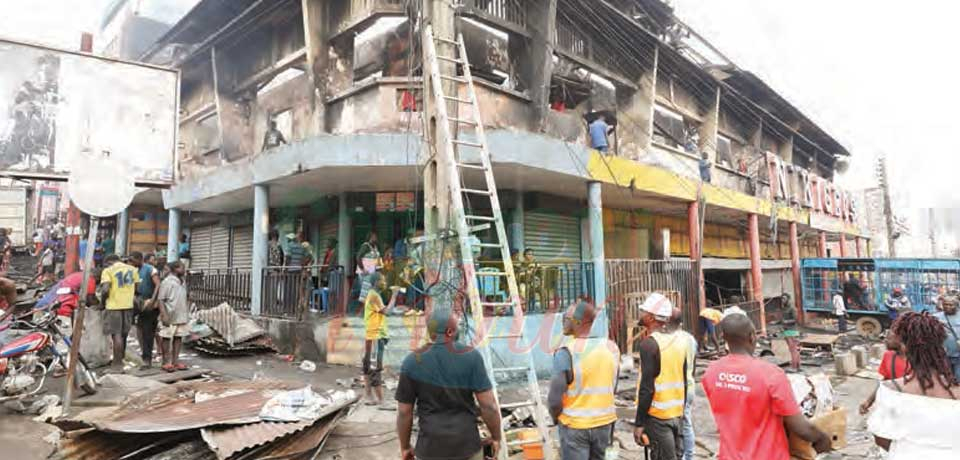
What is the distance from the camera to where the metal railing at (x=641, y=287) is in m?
10.3

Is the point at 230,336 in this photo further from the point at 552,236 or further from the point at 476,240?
→ the point at 552,236

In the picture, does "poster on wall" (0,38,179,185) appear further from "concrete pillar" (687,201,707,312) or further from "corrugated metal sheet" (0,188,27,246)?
"corrugated metal sheet" (0,188,27,246)

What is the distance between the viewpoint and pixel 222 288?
11703mm

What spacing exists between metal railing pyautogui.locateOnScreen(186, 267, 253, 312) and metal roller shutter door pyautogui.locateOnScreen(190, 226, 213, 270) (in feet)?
12.4

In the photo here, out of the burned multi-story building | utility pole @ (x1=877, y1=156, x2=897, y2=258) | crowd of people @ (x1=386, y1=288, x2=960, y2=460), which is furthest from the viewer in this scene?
utility pole @ (x1=877, y1=156, x2=897, y2=258)

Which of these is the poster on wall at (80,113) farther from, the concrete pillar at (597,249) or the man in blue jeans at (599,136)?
the man in blue jeans at (599,136)

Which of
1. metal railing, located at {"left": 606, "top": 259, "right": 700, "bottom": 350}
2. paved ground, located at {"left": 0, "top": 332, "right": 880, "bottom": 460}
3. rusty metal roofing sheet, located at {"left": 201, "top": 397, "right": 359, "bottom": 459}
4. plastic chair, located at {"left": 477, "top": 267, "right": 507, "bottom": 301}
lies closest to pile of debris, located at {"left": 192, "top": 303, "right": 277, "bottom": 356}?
paved ground, located at {"left": 0, "top": 332, "right": 880, "bottom": 460}

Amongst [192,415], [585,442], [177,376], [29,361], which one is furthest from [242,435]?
[29,361]

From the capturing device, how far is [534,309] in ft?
30.2

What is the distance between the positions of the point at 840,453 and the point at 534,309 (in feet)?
15.9

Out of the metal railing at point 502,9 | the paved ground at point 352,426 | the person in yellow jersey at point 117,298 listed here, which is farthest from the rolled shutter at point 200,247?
the metal railing at point 502,9

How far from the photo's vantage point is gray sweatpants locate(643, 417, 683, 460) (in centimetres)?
357

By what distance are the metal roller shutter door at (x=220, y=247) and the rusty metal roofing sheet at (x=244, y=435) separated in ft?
40.6

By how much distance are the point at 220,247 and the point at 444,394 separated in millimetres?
15157
